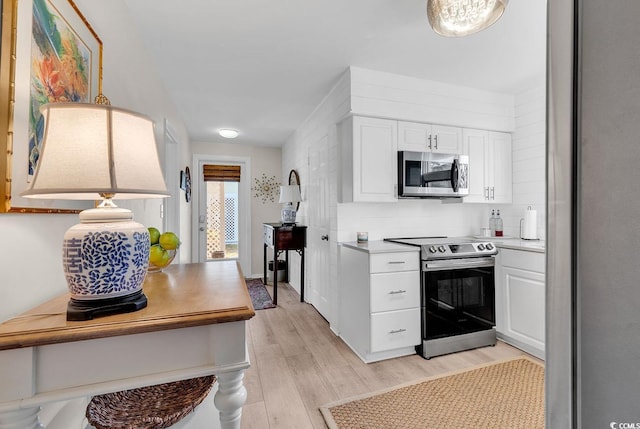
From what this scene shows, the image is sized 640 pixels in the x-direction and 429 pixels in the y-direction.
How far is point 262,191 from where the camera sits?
511 centimetres

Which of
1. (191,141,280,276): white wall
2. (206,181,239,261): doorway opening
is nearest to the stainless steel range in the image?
(191,141,280,276): white wall

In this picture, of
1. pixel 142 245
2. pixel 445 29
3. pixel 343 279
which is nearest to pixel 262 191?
pixel 343 279

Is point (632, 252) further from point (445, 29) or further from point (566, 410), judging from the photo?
point (445, 29)

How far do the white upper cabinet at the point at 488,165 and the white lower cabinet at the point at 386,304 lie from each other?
122 centimetres

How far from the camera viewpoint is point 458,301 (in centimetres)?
239

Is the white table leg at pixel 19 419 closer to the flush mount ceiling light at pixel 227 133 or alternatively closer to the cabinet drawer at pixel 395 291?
the cabinet drawer at pixel 395 291

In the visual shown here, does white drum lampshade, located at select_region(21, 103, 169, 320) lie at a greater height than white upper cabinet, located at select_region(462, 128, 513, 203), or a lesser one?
lesser

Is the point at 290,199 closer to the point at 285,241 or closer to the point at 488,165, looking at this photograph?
the point at 285,241

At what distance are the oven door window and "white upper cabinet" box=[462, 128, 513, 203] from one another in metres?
0.87

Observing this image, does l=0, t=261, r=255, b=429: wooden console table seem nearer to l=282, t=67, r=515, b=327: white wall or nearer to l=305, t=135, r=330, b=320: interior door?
l=282, t=67, r=515, b=327: white wall

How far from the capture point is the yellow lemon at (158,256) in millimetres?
1300

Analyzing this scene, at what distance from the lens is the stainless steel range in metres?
2.28

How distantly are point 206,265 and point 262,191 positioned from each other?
12.2ft

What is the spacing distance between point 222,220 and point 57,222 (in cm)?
408
